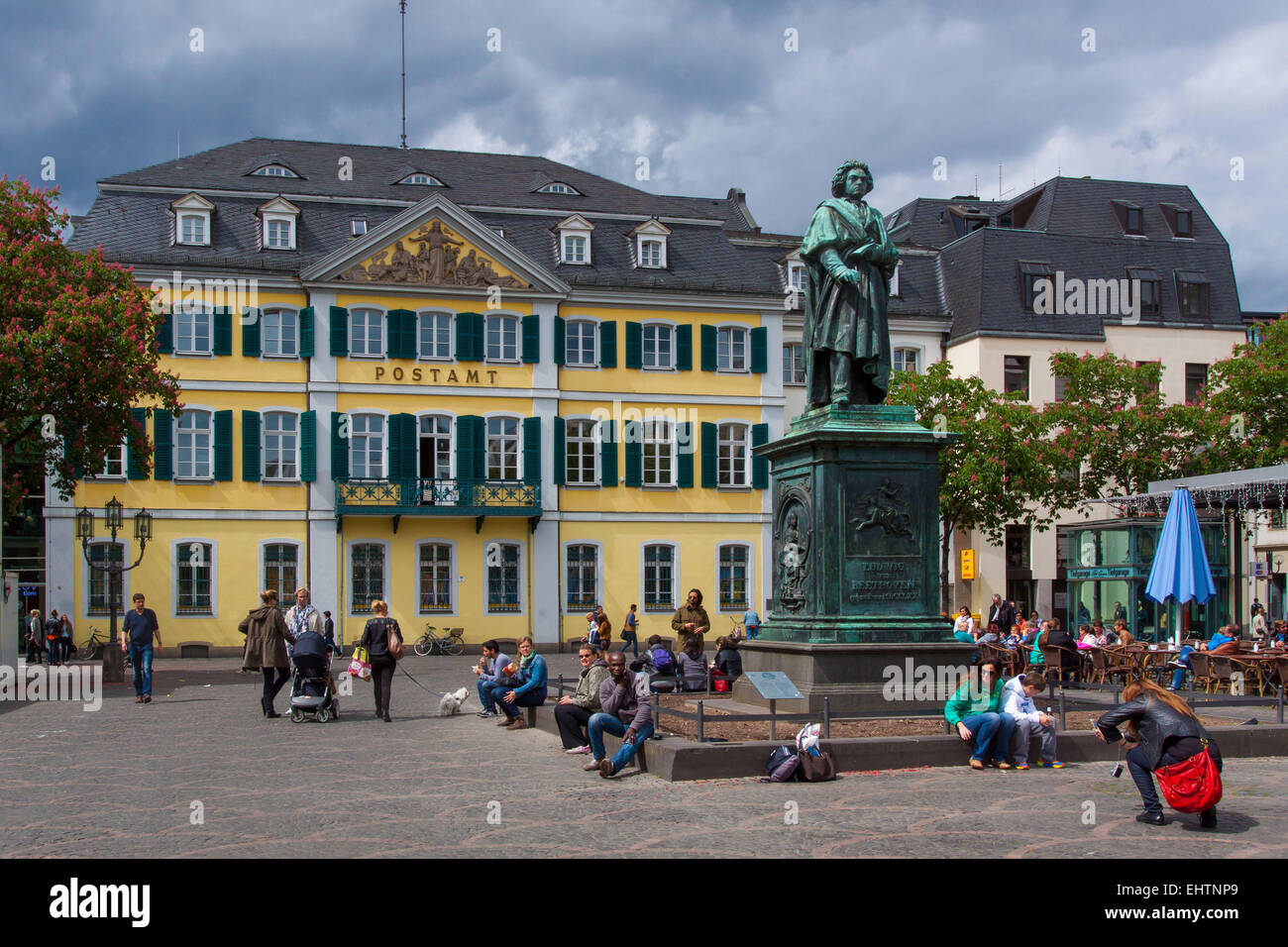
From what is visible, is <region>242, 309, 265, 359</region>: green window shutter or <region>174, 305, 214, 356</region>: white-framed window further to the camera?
<region>242, 309, 265, 359</region>: green window shutter

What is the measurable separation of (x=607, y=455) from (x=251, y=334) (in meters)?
9.84

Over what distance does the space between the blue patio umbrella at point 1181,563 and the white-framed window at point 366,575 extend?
21.4 metres

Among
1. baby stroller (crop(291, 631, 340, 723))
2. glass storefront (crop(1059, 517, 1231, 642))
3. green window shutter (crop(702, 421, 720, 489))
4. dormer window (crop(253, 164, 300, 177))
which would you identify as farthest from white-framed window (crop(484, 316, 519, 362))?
baby stroller (crop(291, 631, 340, 723))

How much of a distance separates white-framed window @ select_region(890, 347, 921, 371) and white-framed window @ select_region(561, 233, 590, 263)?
10.8 meters

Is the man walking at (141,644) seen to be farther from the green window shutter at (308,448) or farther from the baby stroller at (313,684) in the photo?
the green window shutter at (308,448)

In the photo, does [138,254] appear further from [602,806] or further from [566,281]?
[602,806]

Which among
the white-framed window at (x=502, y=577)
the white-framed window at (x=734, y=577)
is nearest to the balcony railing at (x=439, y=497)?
the white-framed window at (x=502, y=577)

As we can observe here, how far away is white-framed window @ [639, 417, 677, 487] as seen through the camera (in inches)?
1537

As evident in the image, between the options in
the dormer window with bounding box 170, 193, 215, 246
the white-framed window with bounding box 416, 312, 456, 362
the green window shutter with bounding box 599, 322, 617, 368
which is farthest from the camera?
the green window shutter with bounding box 599, 322, 617, 368

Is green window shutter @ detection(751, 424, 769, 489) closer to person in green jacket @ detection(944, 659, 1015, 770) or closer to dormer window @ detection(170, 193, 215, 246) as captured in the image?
dormer window @ detection(170, 193, 215, 246)

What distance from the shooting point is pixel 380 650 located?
17.2 metres

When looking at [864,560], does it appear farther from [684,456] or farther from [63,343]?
[684,456]

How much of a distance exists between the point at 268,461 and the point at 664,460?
10580 millimetres

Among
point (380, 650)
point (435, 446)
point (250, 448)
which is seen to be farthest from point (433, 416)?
point (380, 650)
